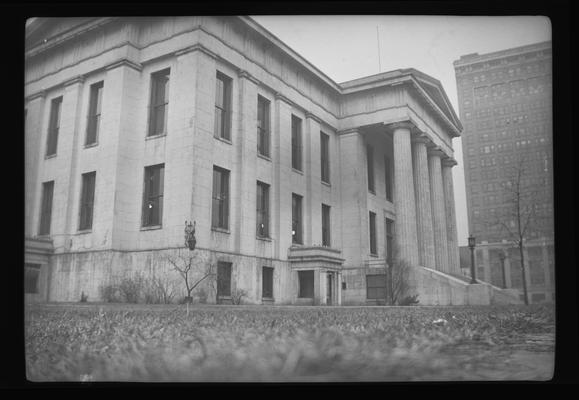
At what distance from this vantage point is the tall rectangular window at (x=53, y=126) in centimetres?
589

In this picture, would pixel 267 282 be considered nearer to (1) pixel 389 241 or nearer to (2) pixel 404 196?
(1) pixel 389 241

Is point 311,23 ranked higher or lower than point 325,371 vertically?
higher

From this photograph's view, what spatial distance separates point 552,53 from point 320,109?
2987mm

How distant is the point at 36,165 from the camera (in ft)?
19.1

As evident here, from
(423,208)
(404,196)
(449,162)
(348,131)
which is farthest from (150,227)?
(449,162)

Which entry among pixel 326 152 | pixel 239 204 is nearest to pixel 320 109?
pixel 326 152

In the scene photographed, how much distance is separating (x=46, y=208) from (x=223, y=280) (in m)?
2.29

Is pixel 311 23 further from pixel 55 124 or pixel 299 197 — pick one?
pixel 55 124

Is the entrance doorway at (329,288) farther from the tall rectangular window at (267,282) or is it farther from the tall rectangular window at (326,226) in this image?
the tall rectangular window at (267,282)

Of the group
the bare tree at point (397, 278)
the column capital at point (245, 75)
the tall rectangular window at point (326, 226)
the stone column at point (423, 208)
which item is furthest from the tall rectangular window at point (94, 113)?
the stone column at point (423, 208)

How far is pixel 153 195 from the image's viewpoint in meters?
5.83

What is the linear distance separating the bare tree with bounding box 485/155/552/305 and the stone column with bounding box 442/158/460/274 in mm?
573

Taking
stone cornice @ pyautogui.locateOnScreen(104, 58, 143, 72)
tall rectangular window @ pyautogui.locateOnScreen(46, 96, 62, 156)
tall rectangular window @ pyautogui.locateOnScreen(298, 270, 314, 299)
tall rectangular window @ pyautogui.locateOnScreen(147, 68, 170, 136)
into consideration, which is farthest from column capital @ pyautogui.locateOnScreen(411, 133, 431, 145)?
tall rectangular window @ pyautogui.locateOnScreen(46, 96, 62, 156)
